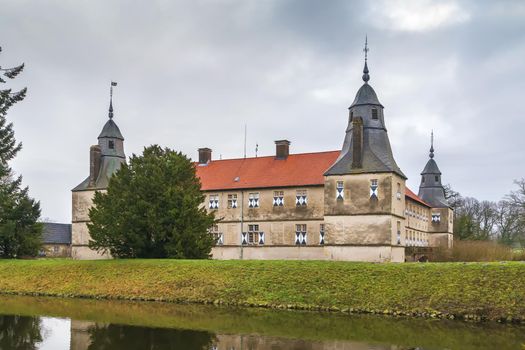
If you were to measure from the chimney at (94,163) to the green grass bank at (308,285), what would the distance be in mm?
14134

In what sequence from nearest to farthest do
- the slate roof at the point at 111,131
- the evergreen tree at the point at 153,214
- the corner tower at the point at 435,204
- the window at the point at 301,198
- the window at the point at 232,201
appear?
1. the evergreen tree at the point at 153,214
2. the window at the point at 301,198
3. the window at the point at 232,201
4. the slate roof at the point at 111,131
5. the corner tower at the point at 435,204

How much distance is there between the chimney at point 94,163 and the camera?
44.4 m

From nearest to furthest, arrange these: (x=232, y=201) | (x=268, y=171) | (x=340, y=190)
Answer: (x=340, y=190)
(x=232, y=201)
(x=268, y=171)

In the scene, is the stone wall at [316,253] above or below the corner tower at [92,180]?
below

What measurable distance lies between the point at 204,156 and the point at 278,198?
982 cm

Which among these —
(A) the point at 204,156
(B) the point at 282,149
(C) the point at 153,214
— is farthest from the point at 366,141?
(A) the point at 204,156

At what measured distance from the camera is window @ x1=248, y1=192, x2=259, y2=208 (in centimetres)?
4053

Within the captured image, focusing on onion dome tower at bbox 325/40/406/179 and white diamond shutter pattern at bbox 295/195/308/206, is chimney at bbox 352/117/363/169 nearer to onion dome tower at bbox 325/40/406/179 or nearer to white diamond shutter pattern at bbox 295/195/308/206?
onion dome tower at bbox 325/40/406/179

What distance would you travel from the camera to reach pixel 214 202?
42406mm

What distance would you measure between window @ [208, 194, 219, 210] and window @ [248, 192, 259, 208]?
9.12 ft

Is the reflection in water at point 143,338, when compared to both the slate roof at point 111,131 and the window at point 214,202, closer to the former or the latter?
the window at point 214,202

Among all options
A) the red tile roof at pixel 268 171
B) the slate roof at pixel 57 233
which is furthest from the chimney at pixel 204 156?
the slate roof at pixel 57 233

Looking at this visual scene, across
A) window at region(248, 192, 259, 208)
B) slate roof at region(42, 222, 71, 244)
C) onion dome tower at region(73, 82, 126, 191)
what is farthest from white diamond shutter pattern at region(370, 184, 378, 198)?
slate roof at region(42, 222, 71, 244)

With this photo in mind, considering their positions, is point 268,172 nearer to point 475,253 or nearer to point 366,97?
point 366,97
